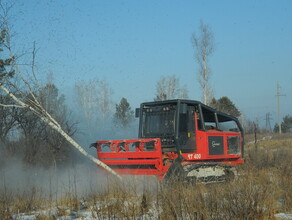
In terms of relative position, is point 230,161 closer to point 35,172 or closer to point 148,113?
point 148,113

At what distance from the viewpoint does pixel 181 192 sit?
25.1 feet

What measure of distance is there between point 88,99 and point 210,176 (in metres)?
27.6

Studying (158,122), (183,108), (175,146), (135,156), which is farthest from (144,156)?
(183,108)

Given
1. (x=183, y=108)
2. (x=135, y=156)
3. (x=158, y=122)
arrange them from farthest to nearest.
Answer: (x=158, y=122) < (x=183, y=108) < (x=135, y=156)

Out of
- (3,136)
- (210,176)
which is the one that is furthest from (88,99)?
(210,176)

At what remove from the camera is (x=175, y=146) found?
1259 cm

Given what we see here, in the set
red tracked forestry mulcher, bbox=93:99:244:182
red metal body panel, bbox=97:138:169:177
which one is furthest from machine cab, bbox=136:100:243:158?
red metal body panel, bbox=97:138:169:177

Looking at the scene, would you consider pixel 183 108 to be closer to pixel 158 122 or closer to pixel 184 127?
pixel 184 127

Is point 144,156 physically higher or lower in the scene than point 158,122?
lower

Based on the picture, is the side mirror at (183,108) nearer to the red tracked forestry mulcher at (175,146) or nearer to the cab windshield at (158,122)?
the red tracked forestry mulcher at (175,146)

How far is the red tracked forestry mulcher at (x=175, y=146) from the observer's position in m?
12.2

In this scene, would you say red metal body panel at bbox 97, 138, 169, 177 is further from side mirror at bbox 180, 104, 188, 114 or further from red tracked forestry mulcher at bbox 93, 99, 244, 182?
side mirror at bbox 180, 104, 188, 114

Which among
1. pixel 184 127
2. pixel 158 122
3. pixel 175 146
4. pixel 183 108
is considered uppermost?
pixel 183 108

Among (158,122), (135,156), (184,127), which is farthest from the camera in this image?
(158,122)
